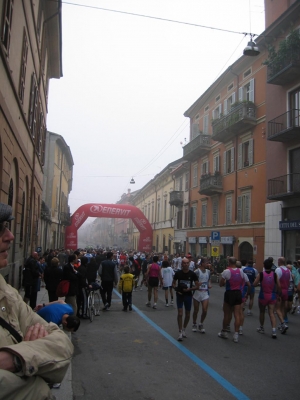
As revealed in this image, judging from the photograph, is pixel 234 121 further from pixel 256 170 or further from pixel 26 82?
pixel 26 82

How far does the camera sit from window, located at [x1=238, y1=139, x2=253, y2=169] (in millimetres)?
25753

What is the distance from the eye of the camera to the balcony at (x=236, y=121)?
83.3 ft

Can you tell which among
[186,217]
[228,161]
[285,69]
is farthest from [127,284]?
[186,217]

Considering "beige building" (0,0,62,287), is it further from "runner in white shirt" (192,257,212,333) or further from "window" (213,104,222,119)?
"window" (213,104,222,119)

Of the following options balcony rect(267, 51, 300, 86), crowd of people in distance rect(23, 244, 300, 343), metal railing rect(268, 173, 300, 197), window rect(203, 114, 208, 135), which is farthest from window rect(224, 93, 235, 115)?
crowd of people in distance rect(23, 244, 300, 343)

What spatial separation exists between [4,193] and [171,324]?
5554 mm

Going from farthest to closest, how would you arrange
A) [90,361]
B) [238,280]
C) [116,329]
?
[116,329], [238,280], [90,361]

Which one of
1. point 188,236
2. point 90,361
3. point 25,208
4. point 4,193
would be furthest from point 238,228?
point 90,361

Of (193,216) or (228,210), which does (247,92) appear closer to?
(228,210)

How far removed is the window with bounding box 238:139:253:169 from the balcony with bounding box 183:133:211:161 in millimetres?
5871

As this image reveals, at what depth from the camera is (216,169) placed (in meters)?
31.0

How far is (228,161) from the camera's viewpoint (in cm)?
2908

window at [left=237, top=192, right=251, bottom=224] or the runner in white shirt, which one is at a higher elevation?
window at [left=237, top=192, right=251, bottom=224]

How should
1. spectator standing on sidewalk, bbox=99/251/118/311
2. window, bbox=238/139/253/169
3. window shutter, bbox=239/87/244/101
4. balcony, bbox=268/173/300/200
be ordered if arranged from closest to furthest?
spectator standing on sidewalk, bbox=99/251/118/311 < balcony, bbox=268/173/300/200 < window, bbox=238/139/253/169 < window shutter, bbox=239/87/244/101
